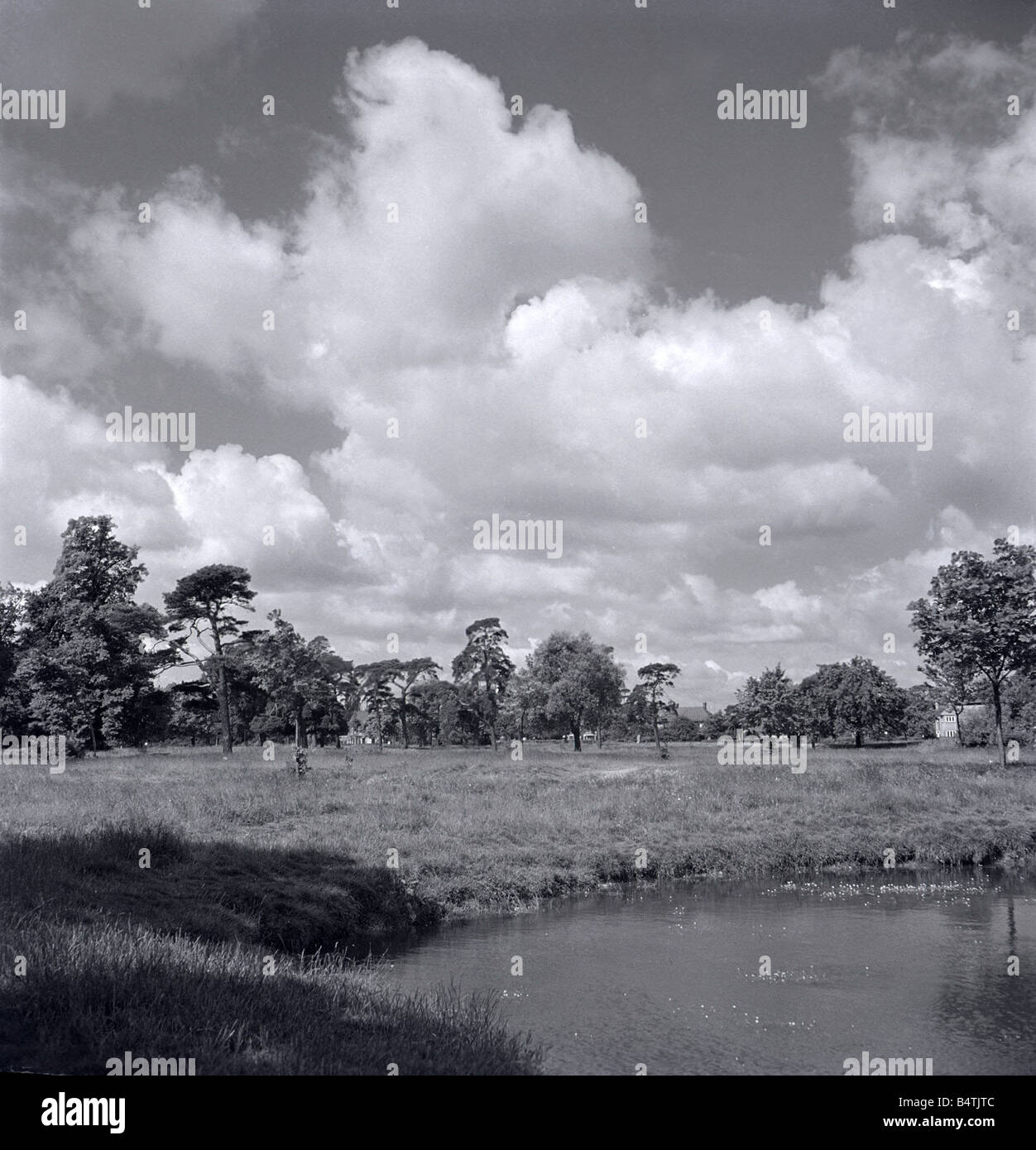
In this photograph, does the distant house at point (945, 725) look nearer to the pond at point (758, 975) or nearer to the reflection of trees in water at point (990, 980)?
the pond at point (758, 975)

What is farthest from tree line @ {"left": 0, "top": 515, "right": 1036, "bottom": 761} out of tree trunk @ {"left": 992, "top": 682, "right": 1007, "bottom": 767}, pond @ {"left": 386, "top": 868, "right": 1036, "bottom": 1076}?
pond @ {"left": 386, "top": 868, "right": 1036, "bottom": 1076}

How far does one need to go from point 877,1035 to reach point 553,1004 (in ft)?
14.9

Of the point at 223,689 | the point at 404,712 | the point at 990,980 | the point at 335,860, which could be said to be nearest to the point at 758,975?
the point at 990,980

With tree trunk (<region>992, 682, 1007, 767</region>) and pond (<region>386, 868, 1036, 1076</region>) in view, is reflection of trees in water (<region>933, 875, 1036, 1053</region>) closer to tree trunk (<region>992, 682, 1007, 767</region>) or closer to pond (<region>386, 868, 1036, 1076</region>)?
pond (<region>386, 868, 1036, 1076</region>)

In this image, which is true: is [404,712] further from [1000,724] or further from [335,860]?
[335,860]

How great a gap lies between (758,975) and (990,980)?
3.67 m

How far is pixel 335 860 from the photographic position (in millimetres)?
23484

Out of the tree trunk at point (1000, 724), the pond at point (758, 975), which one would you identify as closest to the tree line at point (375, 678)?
the tree trunk at point (1000, 724)

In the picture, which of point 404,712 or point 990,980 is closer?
point 990,980

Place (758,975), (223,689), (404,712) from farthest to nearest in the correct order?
(404,712)
(223,689)
(758,975)

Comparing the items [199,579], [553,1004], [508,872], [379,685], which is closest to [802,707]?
[379,685]
